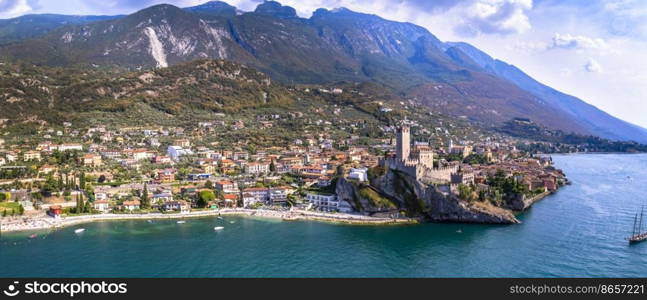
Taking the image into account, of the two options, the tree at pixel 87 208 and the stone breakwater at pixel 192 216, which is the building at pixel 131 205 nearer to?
the stone breakwater at pixel 192 216

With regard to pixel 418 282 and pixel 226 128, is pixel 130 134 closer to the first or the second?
pixel 226 128

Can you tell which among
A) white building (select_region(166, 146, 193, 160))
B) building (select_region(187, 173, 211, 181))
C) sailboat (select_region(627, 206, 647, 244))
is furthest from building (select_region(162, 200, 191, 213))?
sailboat (select_region(627, 206, 647, 244))

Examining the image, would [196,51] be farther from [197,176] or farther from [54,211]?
[54,211]

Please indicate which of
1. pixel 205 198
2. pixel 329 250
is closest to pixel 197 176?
pixel 205 198

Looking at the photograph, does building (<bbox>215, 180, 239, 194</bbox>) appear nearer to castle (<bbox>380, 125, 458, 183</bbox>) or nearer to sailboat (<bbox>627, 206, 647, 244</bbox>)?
A: castle (<bbox>380, 125, 458, 183</bbox>)

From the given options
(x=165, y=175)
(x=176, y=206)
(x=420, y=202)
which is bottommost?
(x=176, y=206)
